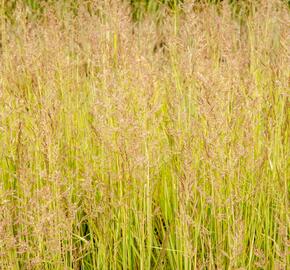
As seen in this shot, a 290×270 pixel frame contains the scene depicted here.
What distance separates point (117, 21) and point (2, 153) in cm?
74

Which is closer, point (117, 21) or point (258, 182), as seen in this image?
point (258, 182)

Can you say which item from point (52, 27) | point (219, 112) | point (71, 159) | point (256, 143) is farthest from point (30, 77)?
point (219, 112)

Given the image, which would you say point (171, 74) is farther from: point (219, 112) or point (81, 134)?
point (219, 112)

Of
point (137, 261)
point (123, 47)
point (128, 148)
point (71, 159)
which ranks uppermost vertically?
point (123, 47)

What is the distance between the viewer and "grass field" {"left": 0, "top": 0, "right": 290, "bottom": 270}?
1994 millimetres

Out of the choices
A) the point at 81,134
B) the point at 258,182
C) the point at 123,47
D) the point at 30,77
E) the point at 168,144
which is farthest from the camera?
the point at 30,77

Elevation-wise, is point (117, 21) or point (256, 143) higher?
point (117, 21)

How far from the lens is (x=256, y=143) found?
265 centimetres

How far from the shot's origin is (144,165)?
219 cm

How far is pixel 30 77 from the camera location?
10.5ft

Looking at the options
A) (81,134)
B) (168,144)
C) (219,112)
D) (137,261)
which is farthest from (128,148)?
(81,134)

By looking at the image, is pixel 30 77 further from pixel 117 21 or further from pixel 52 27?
pixel 117 21

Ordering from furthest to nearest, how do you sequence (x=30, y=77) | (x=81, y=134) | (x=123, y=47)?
(x=30, y=77), (x=81, y=134), (x=123, y=47)

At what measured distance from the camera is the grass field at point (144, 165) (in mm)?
1994
